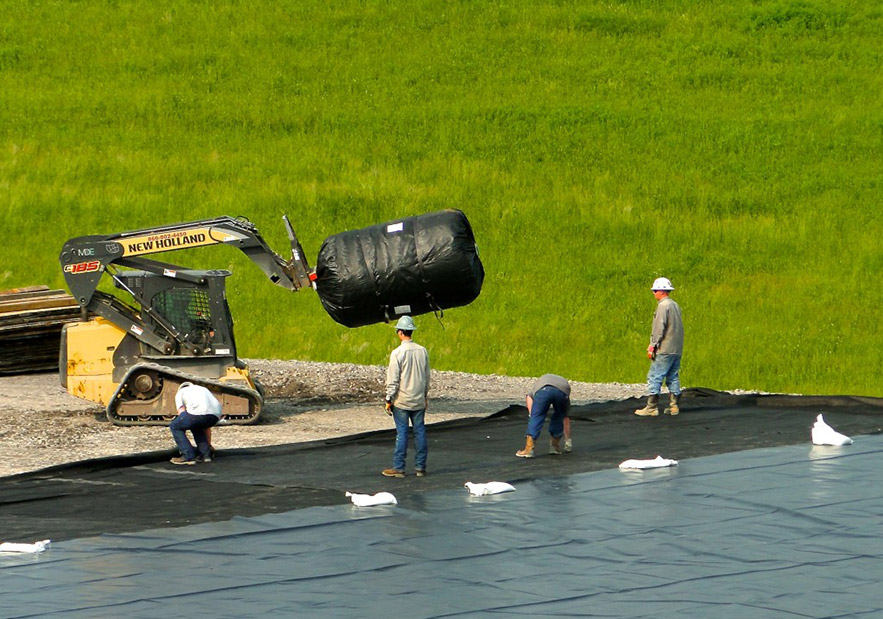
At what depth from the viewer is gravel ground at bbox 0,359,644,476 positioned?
17.6m

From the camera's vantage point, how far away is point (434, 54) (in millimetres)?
45938

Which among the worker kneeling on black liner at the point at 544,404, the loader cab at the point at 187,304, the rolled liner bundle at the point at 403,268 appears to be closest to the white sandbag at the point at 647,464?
the worker kneeling on black liner at the point at 544,404

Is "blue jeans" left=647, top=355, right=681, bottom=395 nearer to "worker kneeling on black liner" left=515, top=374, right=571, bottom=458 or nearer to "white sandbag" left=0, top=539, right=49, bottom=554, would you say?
"worker kneeling on black liner" left=515, top=374, right=571, bottom=458

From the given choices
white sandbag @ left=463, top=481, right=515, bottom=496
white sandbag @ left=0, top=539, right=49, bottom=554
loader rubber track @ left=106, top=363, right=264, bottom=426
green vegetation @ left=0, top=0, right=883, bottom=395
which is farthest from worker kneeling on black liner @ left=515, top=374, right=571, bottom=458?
green vegetation @ left=0, top=0, right=883, bottom=395

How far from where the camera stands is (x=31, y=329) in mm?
24953

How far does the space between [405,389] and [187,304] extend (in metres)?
6.22

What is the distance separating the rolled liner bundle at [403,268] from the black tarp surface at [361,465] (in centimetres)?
178

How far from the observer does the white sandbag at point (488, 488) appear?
1333 cm

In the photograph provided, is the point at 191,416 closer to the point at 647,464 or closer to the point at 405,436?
the point at 405,436

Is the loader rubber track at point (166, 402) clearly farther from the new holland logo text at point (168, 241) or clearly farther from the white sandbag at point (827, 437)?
the white sandbag at point (827, 437)

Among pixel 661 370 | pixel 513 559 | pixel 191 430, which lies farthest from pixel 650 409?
pixel 513 559

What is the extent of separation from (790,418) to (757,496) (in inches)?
217

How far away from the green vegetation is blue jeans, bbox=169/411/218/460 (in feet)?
40.0

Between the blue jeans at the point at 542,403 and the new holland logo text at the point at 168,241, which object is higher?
the new holland logo text at the point at 168,241
